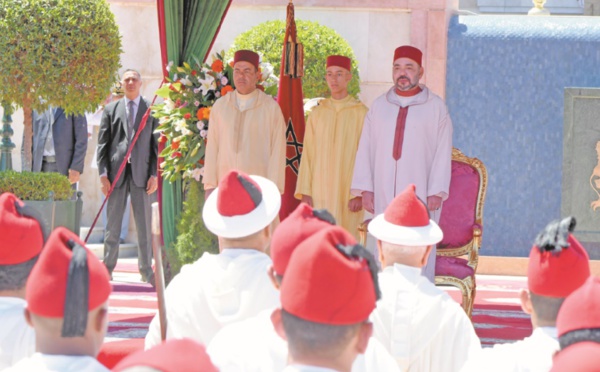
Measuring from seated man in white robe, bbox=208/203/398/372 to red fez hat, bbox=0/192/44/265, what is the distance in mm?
845

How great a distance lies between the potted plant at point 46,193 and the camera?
9.08 m

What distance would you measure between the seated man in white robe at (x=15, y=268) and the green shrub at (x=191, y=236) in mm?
5052

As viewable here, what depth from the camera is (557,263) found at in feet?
11.4

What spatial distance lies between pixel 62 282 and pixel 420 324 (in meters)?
1.81

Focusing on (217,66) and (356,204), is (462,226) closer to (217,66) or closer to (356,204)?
(356,204)

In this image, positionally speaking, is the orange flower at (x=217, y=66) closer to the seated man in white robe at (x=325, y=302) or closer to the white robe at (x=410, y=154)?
the white robe at (x=410, y=154)

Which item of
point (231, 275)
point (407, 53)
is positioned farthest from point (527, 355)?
point (407, 53)

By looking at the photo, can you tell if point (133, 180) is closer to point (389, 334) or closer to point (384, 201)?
point (384, 201)

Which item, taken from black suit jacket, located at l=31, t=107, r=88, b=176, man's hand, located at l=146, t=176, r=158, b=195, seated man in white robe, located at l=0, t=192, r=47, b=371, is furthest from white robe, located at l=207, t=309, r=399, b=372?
black suit jacket, located at l=31, t=107, r=88, b=176

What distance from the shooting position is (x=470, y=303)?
27.3ft

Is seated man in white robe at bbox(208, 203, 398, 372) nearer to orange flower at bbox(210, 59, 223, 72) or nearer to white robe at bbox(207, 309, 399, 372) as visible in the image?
white robe at bbox(207, 309, 399, 372)

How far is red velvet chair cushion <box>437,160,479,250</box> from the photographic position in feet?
28.5

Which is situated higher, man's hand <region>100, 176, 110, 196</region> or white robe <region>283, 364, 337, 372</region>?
white robe <region>283, 364, 337, 372</region>

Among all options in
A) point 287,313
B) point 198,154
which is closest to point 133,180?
point 198,154
